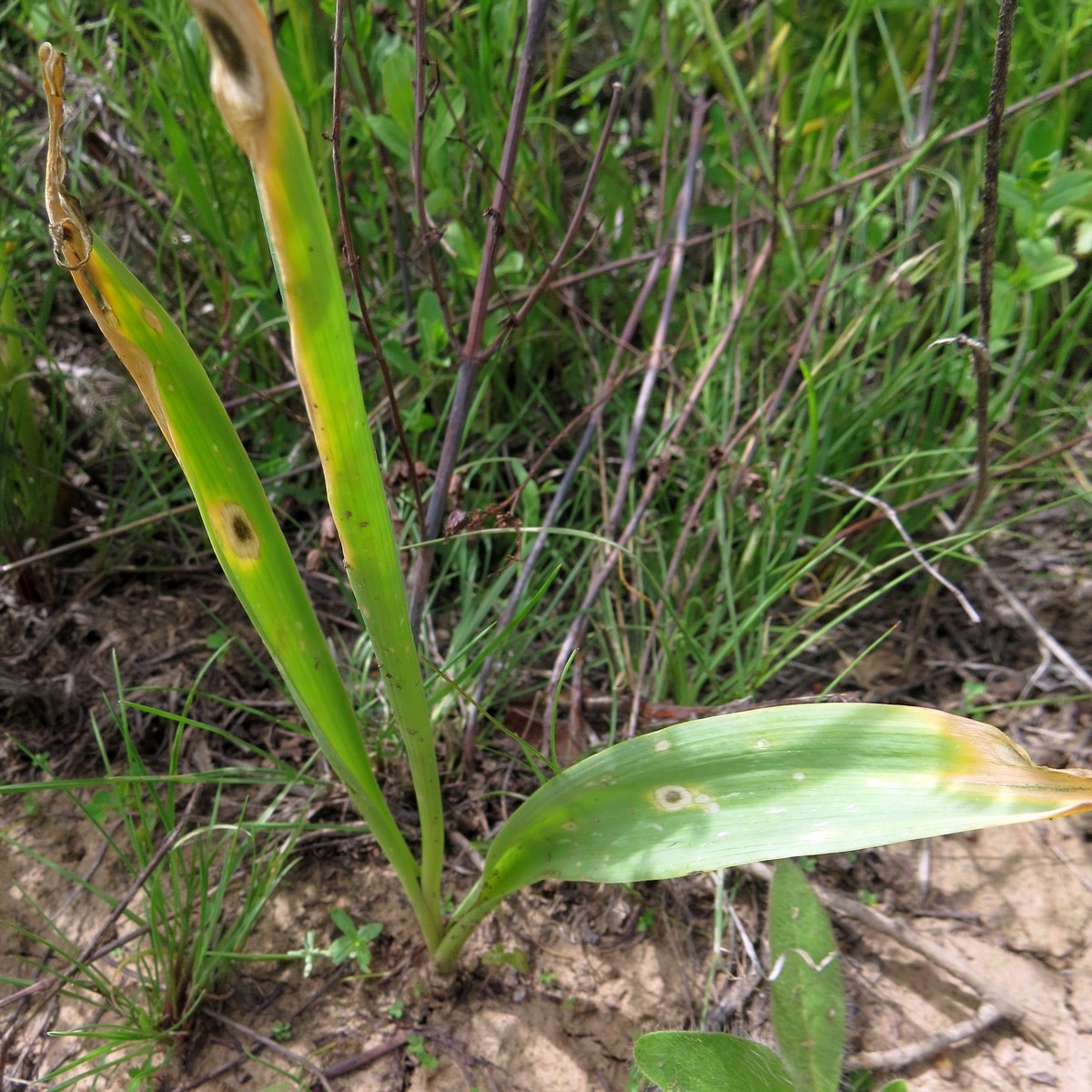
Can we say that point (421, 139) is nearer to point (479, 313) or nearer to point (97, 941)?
point (479, 313)

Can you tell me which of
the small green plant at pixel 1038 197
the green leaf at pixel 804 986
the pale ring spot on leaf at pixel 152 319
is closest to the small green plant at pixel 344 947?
the green leaf at pixel 804 986

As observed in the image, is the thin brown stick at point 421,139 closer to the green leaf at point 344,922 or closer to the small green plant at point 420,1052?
the green leaf at point 344,922

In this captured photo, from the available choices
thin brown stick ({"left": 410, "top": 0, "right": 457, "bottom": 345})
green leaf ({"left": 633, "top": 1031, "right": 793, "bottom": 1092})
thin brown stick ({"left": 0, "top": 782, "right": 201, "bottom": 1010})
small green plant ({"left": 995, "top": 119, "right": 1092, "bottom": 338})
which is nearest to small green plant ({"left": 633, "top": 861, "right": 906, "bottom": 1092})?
green leaf ({"left": 633, "top": 1031, "right": 793, "bottom": 1092})

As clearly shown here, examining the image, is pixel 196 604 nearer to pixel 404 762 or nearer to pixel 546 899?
pixel 404 762

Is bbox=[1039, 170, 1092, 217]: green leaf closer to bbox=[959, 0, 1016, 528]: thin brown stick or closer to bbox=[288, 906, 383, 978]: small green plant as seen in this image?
bbox=[959, 0, 1016, 528]: thin brown stick

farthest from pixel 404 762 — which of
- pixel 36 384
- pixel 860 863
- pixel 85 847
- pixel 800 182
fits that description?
pixel 800 182

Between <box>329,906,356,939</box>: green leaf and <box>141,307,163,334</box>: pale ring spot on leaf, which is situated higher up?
<box>141,307,163,334</box>: pale ring spot on leaf
